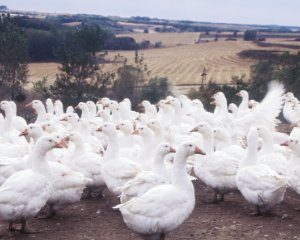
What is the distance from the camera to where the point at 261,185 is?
8836 mm

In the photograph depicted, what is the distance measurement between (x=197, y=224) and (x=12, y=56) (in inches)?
1089

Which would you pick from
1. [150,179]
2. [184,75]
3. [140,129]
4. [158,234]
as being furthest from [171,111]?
[184,75]

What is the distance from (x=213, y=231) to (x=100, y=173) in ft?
9.46

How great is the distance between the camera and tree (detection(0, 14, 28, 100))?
33.2 m

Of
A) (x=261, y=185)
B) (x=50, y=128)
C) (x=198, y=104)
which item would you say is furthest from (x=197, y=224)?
(x=198, y=104)

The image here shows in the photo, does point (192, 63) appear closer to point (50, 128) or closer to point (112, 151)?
point (50, 128)

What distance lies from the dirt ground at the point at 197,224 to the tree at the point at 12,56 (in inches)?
988

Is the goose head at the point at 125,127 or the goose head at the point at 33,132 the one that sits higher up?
the goose head at the point at 33,132

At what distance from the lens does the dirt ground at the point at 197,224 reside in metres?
8.52

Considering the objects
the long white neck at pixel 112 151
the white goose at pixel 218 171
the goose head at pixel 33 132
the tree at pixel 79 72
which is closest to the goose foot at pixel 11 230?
the goose head at pixel 33 132

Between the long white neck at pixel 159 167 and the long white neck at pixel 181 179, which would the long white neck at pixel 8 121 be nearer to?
the long white neck at pixel 159 167

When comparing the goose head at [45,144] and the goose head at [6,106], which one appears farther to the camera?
the goose head at [6,106]

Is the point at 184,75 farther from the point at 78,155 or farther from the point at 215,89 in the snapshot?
the point at 78,155

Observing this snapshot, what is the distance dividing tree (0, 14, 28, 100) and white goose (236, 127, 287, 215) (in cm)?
2687
